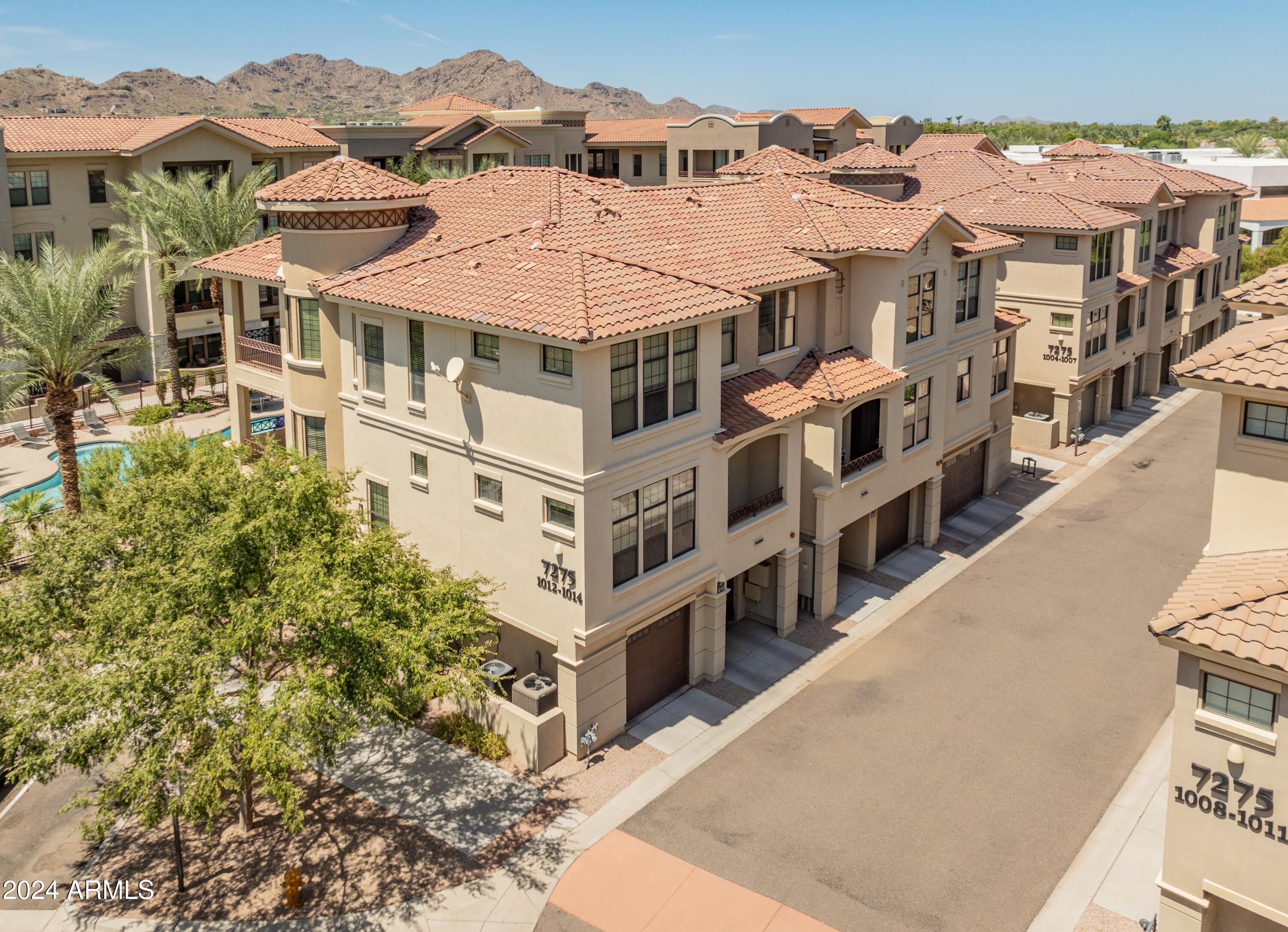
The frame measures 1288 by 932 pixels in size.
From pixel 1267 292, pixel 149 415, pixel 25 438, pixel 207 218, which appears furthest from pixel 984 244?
pixel 25 438

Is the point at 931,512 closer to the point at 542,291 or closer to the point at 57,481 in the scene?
the point at 542,291

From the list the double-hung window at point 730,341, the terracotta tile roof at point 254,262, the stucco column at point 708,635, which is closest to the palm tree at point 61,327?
the terracotta tile roof at point 254,262

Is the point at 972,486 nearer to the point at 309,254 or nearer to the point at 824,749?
the point at 824,749

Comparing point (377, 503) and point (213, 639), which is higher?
point (213, 639)

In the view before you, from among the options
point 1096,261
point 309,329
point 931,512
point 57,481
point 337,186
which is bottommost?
point 57,481

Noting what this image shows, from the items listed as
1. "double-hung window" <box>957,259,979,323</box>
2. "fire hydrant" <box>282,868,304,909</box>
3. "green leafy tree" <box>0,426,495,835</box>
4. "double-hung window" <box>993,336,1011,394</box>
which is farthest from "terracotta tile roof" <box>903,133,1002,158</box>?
"fire hydrant" <box>282,868,304,909</box>

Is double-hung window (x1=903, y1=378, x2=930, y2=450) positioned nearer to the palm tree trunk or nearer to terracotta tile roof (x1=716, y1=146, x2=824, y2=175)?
terracotta tile roof (x1=716, y1=146, x2=824, y2=175)
